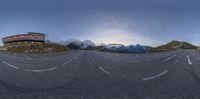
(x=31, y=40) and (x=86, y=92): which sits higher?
(x=31, y=40)

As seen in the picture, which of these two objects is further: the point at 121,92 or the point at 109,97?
the point at 121,92

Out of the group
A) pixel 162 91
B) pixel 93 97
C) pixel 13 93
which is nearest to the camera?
pixel 93 97

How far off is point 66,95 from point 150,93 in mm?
2123

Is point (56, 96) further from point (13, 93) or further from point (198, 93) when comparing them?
point (198, 93)

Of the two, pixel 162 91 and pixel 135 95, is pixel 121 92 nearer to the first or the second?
pixel 135 95

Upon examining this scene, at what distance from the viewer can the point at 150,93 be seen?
6656 millimetres

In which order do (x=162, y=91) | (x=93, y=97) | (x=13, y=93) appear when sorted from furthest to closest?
(x=162, y=91), (x=13, y=93), (x=93, y=97)

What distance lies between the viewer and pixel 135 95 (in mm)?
6332

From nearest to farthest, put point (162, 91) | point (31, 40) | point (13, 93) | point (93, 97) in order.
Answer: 1. point (93, 97)
2. point (13, 93)
3. point (162, 91)
4. point (31, 40)

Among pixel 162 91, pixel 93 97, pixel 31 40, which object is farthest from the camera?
pixel 31 40

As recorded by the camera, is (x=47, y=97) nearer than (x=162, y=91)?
Yes

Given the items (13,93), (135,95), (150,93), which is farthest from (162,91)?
(13,93)

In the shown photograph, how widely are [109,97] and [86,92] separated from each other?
0.81 m

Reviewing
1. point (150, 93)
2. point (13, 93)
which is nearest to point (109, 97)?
point (150, 93)
